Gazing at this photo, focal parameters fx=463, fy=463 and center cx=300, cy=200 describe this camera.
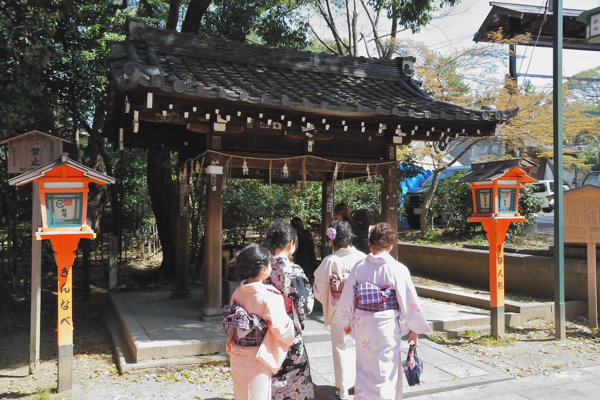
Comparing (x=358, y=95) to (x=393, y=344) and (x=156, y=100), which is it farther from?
(x=393, y=344)

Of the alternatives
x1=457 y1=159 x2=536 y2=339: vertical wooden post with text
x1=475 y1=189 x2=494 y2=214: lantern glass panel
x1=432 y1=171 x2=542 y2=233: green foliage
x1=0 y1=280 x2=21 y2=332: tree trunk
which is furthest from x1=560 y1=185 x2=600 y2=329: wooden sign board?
x1=0 y1=280 x2=21 y2=332: tree trunk

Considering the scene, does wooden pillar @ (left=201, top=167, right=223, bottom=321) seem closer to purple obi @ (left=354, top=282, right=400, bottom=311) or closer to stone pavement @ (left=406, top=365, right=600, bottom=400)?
stone pavement @ (left=406, top=365, right=600, bottom=400)

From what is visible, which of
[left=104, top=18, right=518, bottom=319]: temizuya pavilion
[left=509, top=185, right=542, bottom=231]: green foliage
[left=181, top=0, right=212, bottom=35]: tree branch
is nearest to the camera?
[left=104, top=18, right=518, bottom=319]: temizuya pavilion

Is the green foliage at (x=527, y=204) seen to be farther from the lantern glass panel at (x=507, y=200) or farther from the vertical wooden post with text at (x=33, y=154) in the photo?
the vertical wooden post with text at (x=33, y=154)

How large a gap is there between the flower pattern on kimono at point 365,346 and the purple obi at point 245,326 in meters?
0.95

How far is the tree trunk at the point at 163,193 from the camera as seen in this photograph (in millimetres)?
10891

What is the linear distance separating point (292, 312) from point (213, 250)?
3.53 meters

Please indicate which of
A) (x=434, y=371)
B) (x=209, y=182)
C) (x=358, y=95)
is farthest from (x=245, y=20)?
(x=434, y=371)

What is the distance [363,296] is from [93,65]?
8.52 metres

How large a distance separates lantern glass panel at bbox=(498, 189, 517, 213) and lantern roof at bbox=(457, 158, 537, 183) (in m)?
0.22

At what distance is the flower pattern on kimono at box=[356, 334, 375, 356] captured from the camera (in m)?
3.53

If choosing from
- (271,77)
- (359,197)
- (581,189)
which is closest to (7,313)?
(271,77)

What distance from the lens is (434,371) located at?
5113 millimetres

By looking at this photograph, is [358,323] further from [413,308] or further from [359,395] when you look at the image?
[359,395]
